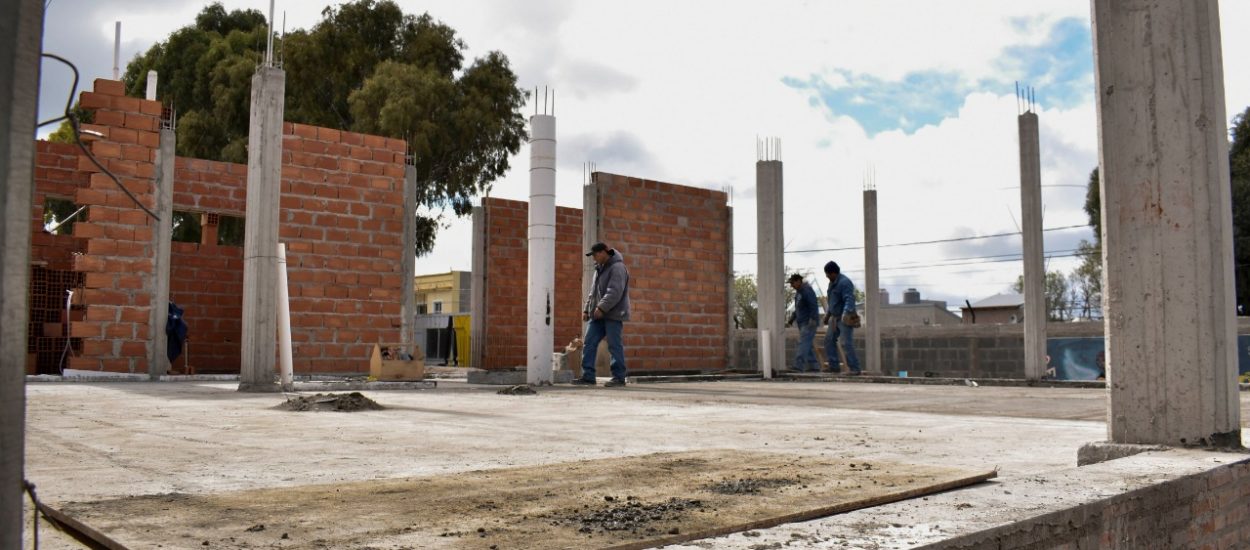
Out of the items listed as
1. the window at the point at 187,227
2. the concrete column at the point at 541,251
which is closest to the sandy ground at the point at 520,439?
the concrete column at the point at 541,251

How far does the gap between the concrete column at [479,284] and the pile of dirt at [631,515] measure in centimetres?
1358

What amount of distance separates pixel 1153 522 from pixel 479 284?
539 inches

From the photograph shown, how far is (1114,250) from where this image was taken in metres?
3.24

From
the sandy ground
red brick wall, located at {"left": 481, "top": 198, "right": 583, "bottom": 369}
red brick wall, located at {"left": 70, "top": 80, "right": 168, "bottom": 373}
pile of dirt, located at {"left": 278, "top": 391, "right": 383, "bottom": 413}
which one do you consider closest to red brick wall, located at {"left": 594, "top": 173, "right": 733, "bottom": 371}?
red brick wall, located at {"left": 481, "top": 198, "right": 583, "bottom": 369}

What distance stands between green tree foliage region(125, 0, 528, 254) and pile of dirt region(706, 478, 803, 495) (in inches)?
808

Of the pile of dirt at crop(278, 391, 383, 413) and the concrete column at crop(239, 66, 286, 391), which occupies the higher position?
the concrete column at crop(239, 66, 286, 391)

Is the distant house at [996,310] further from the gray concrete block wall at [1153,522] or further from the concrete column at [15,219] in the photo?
the concrete column at [15,219]

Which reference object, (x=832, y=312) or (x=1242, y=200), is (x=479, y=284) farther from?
(x=1242, y=200)

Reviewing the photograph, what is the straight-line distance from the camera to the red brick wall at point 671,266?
13117mm

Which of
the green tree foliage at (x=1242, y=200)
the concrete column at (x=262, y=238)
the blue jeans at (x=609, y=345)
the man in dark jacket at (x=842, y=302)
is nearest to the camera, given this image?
the concrete column at (x=262, y=238)

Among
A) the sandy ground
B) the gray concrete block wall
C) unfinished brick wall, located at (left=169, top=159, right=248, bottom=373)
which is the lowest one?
the gray concrete block wall

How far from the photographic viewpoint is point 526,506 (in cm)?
209

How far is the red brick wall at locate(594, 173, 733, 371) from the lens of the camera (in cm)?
1312

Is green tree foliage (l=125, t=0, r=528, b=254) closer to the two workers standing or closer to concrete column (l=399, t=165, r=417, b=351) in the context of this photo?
concrete column (l=399, t=165, r=417, b=351)
